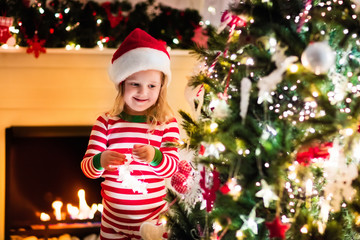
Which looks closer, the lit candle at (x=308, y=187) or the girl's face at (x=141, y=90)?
the lit candle at (x=308, y=187)

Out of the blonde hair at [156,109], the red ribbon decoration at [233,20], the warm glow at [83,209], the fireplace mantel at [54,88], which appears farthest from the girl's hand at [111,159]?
the fireplace mantel at [54,88]

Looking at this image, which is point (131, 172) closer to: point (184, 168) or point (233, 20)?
point (184, 168)

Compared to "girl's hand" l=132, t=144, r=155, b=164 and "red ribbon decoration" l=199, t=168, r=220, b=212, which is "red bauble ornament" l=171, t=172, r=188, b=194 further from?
"red ribbon decoration" l=199, t=168, r=220, b=212

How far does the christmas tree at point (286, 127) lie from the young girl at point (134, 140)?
1.09 ft

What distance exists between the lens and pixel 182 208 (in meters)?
1.60

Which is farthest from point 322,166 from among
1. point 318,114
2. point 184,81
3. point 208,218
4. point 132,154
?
point 184,81

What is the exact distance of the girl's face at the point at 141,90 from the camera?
5.84 ft

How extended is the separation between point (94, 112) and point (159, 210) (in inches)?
40.8

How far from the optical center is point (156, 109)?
187 centimetres

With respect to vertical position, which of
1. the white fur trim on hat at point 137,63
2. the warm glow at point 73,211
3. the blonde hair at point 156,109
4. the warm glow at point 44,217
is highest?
the white fur trim on hat at point 137,63

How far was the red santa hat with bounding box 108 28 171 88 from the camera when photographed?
176 centimetres

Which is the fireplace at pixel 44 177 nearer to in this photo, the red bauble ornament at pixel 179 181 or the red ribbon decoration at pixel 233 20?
the red bauble ornament at pixel 179 181

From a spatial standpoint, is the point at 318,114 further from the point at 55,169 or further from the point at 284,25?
the point at 55,169

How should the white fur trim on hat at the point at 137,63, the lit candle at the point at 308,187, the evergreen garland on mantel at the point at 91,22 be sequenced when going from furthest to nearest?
the evergreen garland on mantel at the point at 91,22 < the white fur trim on hat at the point at 137,63 < the lit candle at the point at 308,187
